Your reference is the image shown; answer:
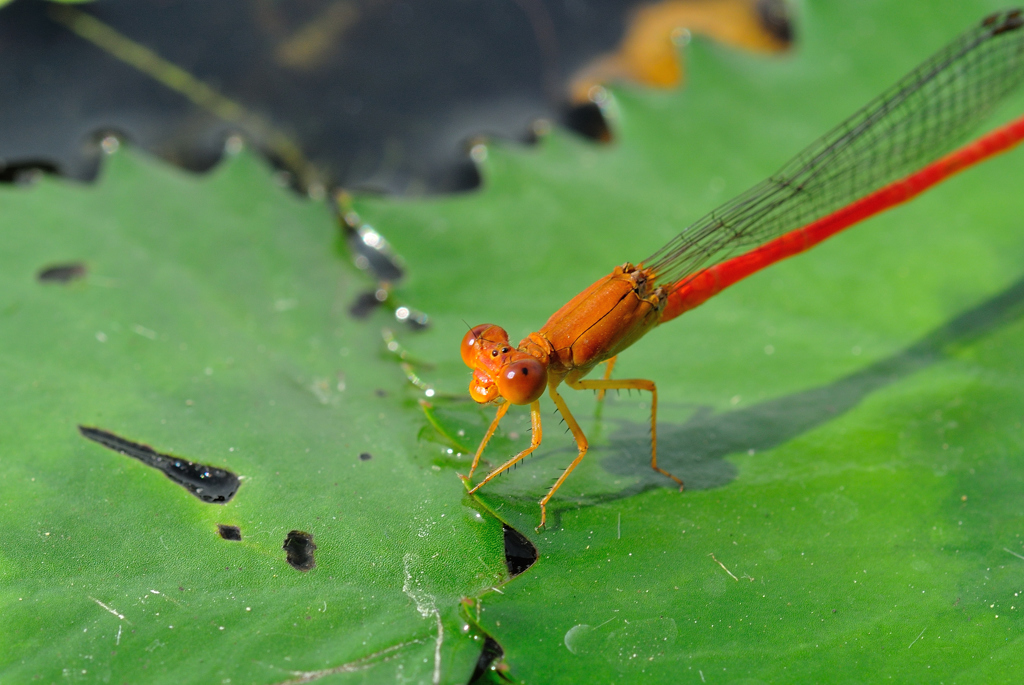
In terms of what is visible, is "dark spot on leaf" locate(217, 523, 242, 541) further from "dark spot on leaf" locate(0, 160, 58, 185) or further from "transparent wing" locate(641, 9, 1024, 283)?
"dark spot on leaf" locate(0, 160, 58, 185)

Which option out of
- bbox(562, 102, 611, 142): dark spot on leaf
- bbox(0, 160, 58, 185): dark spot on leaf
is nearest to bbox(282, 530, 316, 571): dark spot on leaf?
bbox(0, 160, 58, 185): dark spot on leaf

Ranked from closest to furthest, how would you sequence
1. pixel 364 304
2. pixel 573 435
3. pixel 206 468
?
pixel 206 468
pixel 573 435
pixel 364 304

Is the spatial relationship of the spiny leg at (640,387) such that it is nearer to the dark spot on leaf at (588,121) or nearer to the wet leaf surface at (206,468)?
the wet leaf surface at (206,468)

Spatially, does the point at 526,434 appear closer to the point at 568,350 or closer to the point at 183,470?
the point at 568,350

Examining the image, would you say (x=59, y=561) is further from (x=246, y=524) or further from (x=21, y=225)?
(x=21, y=225)

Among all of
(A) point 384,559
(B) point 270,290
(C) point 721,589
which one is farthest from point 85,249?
(C) point 721,589

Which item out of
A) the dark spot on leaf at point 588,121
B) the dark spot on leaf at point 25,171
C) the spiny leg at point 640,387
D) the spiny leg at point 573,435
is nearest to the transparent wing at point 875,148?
the spiny leg at point 640,387

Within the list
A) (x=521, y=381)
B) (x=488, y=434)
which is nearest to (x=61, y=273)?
(x=488, y=434)
